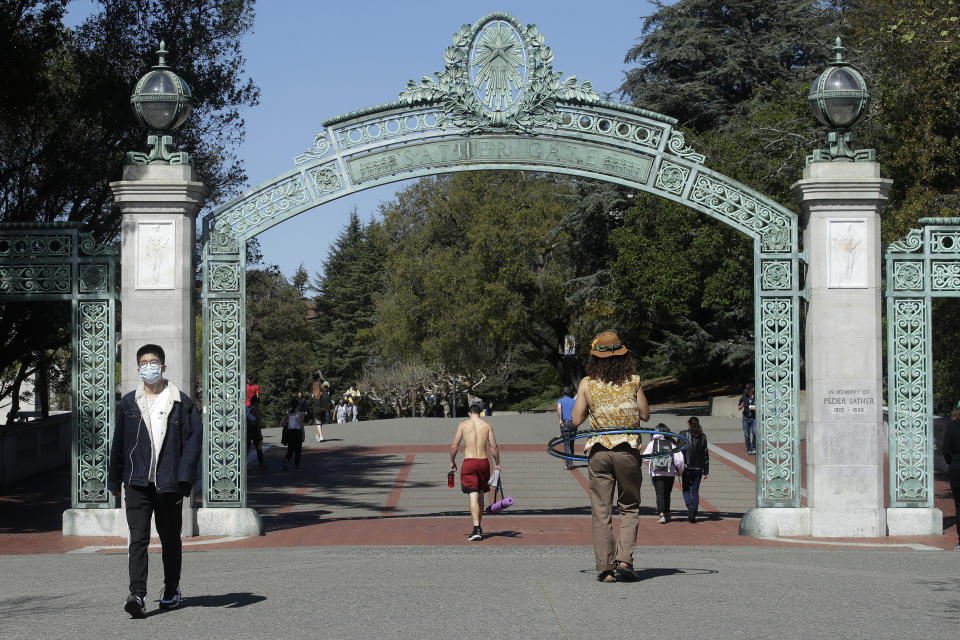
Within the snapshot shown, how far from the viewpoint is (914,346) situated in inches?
508

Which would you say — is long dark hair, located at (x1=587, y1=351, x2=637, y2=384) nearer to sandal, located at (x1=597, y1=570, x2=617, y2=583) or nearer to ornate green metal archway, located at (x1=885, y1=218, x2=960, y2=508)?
sandal, located at (x1=597, y1=570, x2=617, y2=583)

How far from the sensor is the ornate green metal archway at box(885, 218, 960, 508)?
12.8 m

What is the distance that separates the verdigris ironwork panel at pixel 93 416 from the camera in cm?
1280

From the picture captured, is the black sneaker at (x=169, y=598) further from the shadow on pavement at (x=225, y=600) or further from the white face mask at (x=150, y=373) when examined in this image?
the white face mask at (x=150, y=373)

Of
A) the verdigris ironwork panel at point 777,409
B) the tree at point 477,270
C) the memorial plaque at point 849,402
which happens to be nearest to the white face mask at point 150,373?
the verdigris ironwork panel at point 777,409

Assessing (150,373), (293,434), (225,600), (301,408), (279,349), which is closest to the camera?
→ (150,373)

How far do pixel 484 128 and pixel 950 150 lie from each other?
26.1 feet

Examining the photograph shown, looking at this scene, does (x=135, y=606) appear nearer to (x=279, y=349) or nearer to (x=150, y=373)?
(x=150, y=373)

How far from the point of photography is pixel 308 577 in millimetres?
8789

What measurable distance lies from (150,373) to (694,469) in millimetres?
8935

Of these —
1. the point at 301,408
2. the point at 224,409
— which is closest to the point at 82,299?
the point at 224,409

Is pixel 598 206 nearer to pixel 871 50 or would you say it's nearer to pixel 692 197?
pixel 871 50

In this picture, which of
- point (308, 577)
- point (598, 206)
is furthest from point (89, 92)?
point (598, 206)

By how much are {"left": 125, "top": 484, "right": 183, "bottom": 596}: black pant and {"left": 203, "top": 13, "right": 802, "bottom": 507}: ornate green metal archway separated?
557 cm
